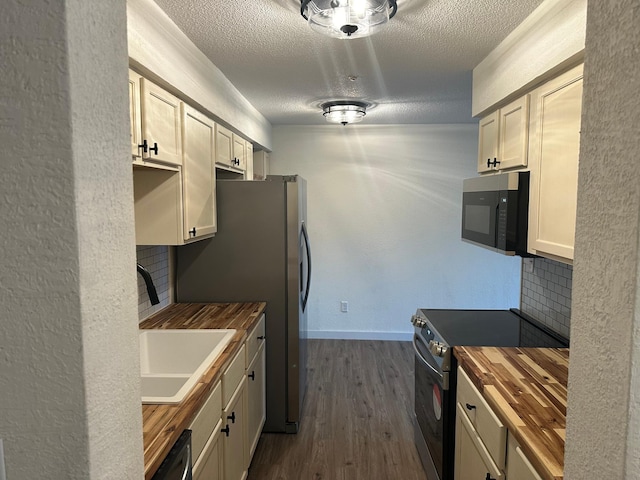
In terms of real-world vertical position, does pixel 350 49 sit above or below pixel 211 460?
above

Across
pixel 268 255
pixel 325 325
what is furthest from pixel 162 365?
pixel 325 325

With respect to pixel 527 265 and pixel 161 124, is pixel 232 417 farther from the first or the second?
pixel 527 265

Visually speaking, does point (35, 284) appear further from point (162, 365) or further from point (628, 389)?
point (162, 365)

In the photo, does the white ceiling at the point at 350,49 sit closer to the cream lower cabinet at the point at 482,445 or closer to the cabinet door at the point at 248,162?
the cabinet door at the point at 248,162

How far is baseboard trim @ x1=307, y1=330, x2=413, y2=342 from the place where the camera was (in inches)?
195

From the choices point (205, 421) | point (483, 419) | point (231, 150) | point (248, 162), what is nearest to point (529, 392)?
point (483, 419)

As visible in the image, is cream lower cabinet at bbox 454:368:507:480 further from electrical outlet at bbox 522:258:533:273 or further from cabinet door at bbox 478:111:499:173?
cabinet door at bbox 478:111:499:173

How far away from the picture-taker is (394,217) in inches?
190

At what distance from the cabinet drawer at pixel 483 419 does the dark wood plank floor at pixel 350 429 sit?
0.96m

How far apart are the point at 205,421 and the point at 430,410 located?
4.16ft

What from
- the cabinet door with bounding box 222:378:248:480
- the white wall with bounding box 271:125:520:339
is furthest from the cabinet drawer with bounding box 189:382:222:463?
the white wall with bounding box 271:125:520:339

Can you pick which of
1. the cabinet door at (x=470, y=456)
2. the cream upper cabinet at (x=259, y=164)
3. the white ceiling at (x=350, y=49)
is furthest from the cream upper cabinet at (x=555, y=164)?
the cream upper cabinet at (x=259, y=164)

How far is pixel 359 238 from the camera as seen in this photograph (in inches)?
191

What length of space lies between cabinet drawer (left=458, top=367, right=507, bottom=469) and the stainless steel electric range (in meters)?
0.14
